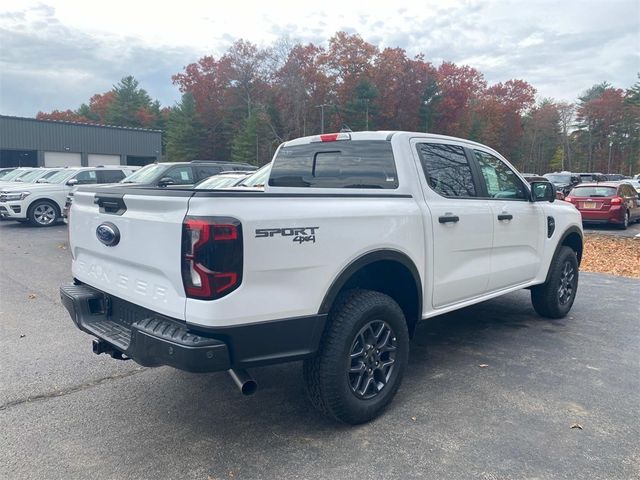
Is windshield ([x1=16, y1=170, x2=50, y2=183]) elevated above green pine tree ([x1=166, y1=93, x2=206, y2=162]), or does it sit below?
below

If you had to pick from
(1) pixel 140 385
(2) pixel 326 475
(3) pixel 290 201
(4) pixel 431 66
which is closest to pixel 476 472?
(2) pixel 326 475

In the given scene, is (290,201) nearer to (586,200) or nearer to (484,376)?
(484,376)

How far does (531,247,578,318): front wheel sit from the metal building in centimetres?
4421

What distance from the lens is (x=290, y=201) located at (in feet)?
9.60

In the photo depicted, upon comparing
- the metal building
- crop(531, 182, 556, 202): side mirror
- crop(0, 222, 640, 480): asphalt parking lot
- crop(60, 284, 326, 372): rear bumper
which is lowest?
crop(0, 222, 640, 480): asphalt parking lot

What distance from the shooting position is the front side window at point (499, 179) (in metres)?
4.75

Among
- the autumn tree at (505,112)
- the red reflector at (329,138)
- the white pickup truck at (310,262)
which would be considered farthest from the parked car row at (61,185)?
the autumn tree at (505,112)

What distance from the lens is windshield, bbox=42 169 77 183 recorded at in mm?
16156

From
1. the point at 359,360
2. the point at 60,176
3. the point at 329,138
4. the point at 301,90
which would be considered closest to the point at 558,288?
the point at 329,138

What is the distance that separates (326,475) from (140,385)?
73.2 inches

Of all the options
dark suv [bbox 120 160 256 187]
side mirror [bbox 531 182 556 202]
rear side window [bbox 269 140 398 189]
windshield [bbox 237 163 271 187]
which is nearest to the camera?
rear side window [bbox 269 140 398 189]

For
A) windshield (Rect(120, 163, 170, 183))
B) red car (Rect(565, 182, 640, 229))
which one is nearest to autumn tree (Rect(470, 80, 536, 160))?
red car (Rect(565, 182, 640, 229))

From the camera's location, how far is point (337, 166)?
14.2 ft

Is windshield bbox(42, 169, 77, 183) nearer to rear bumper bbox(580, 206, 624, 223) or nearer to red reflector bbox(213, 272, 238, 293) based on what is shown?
red reflector bbox(213, 272, 238, 293)
